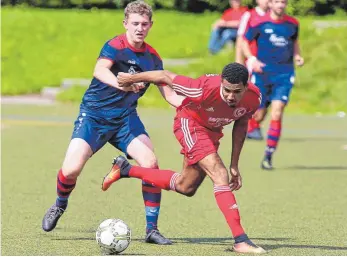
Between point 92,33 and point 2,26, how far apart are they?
7.20ft

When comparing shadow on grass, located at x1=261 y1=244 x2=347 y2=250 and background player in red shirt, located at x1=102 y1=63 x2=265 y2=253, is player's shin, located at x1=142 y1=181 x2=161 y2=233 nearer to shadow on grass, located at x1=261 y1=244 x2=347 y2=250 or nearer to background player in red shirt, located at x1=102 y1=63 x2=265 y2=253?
background player in red shirt, located at x1=102 y1=63 x2=265 y2=253

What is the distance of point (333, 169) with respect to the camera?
575 inches

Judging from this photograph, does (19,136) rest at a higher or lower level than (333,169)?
lower

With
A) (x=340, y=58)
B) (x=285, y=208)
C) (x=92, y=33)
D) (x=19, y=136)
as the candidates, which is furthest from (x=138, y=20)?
(x=92, y=33)

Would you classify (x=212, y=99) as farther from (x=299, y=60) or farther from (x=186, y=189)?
Answer: (x=299, y=60)

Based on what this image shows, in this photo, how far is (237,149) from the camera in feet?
29.2

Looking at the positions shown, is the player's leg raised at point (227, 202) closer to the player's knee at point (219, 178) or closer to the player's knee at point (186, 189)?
the player's knee at point (219, 178)

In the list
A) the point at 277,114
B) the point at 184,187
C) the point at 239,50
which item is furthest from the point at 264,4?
the point at 184,187

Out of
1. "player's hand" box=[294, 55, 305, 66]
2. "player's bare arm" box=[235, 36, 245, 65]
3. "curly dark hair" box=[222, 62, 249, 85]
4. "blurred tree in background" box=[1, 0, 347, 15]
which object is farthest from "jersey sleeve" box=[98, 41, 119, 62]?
"blurred tree in background" box=[1, 0, 347, 15]

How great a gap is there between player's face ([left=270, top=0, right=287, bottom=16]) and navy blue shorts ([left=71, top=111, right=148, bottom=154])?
554cm

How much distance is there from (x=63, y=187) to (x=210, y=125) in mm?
1380

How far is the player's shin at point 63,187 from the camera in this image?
946cm

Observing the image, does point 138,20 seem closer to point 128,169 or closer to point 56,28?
point 128,169

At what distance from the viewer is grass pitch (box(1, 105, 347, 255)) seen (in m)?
9.03
